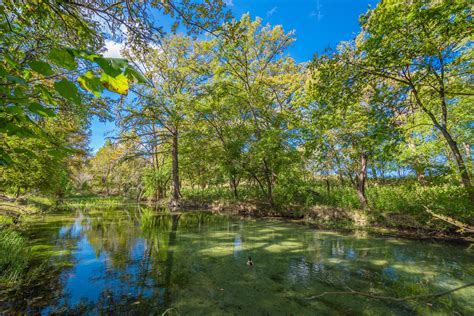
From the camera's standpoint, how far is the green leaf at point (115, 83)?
3.23ft

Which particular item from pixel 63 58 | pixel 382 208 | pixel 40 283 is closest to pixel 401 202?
pixel 382 208

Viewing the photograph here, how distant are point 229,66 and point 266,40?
Result: 3.46 metres

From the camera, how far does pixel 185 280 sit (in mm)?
3758

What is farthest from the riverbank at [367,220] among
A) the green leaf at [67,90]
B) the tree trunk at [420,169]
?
the green leaf at [67,90]

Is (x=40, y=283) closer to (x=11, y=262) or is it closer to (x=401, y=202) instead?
(x=11, y=262)

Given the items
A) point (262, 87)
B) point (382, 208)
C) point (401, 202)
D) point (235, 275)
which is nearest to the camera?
point (235, 275)

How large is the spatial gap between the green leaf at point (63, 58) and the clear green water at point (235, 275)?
255 cm

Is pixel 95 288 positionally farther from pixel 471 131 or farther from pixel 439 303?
pixel 471 131

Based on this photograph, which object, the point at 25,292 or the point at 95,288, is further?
the point at 95,288

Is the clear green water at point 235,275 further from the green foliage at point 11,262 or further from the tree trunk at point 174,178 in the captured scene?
the tree trunk at point 174,178

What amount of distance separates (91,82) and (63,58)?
126 mm

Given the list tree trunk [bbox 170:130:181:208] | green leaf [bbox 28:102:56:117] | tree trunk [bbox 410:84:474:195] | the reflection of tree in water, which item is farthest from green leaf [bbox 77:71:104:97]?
tree trunk [bbox 170:130:181:208]

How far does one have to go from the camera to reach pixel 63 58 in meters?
0.90

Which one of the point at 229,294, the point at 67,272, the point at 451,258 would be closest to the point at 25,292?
the point at 67,272
